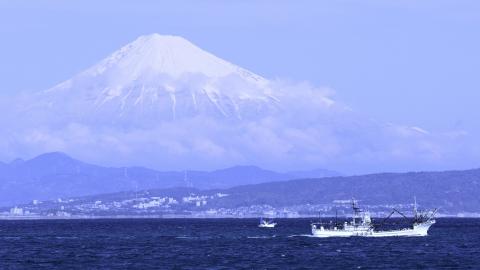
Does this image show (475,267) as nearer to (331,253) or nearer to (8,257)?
(331,253)

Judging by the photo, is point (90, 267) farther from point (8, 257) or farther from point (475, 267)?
point (475, 267)

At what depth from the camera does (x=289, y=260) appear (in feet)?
576

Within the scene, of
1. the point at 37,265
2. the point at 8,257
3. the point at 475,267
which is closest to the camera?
the point at 475,267

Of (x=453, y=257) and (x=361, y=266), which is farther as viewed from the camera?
(x=453, y=257)

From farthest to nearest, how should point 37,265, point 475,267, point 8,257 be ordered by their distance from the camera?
point 8,257
point 37,265
point 475,267

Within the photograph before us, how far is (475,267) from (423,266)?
6.03 meters

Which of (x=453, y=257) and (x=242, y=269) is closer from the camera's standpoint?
(x=242, y=269)

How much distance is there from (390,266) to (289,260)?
17.0 m

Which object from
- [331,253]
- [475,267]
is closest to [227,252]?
[331,253]

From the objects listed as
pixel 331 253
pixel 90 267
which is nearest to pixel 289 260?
pixel 331 253

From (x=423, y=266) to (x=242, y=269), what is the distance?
20844 mm

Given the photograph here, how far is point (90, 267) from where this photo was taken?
164125mm

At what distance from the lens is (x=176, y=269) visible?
161 m

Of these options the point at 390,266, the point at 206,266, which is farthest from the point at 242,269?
the point at 390,266
